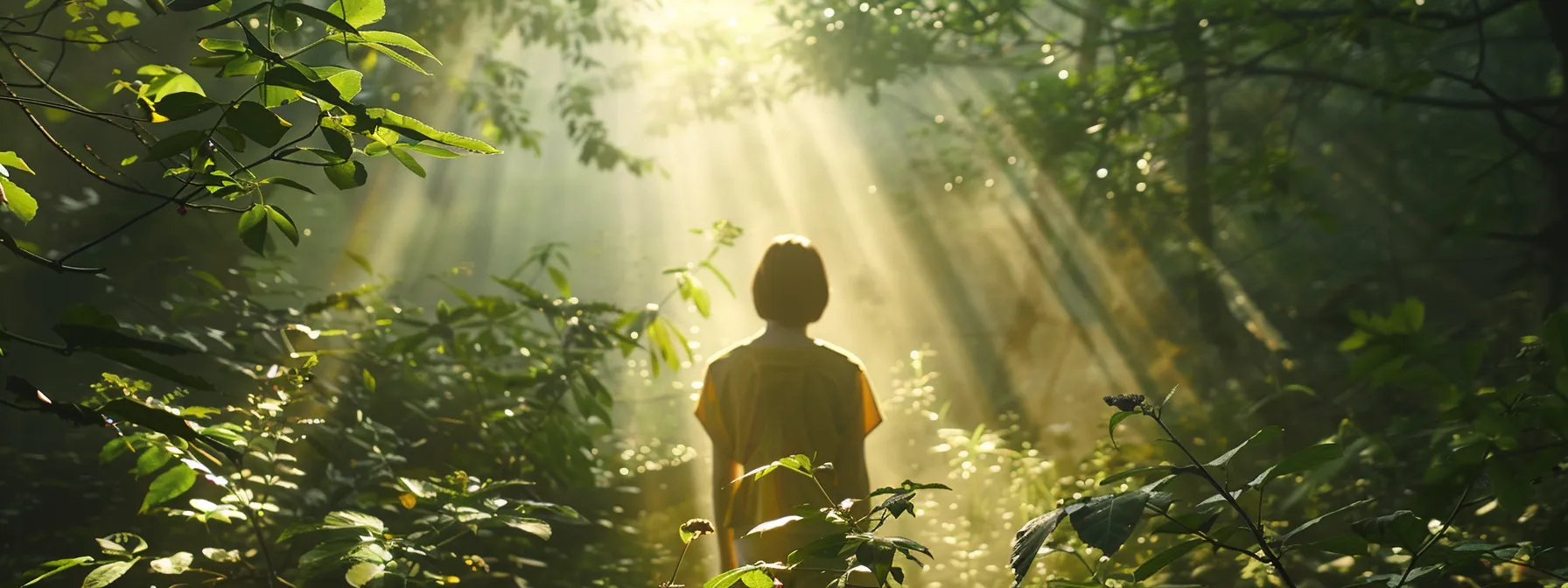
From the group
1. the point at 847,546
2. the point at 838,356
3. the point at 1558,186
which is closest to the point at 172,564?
the point at 847,546

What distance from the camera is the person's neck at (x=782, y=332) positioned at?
299 cm

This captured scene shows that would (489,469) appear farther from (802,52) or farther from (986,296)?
(986,296)

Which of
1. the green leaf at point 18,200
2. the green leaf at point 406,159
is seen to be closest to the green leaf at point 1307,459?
the green leaf at point 406,159

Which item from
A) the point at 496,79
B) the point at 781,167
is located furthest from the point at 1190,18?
the point at 781,167

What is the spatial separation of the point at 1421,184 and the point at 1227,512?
10024 mm

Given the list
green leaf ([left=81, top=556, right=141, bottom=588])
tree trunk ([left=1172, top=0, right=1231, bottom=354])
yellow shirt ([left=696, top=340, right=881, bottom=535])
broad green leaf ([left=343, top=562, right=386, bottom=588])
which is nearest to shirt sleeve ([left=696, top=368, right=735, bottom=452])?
yellow shirt ([left=696, top=340, right=881, bottom=535])

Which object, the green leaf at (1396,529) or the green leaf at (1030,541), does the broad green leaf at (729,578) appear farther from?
the green leaf at (1396,529)

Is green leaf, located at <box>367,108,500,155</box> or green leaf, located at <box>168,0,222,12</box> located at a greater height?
green leaf, located at <box>168,0,222,12</box>

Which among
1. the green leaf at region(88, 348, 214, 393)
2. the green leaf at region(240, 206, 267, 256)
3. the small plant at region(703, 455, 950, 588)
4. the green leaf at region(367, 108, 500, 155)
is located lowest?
the small plant at region(703, 455, 950, 588)

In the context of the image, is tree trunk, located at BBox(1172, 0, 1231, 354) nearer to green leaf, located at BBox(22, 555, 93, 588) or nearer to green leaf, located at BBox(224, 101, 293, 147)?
green leaf, located at BBox(224, 101, 293, 147)

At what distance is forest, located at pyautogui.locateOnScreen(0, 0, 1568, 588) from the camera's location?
1.17 metres

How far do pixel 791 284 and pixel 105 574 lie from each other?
1939mm

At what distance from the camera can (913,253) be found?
44.0 feet

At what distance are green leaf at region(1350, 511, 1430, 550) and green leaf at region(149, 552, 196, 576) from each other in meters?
1.82
